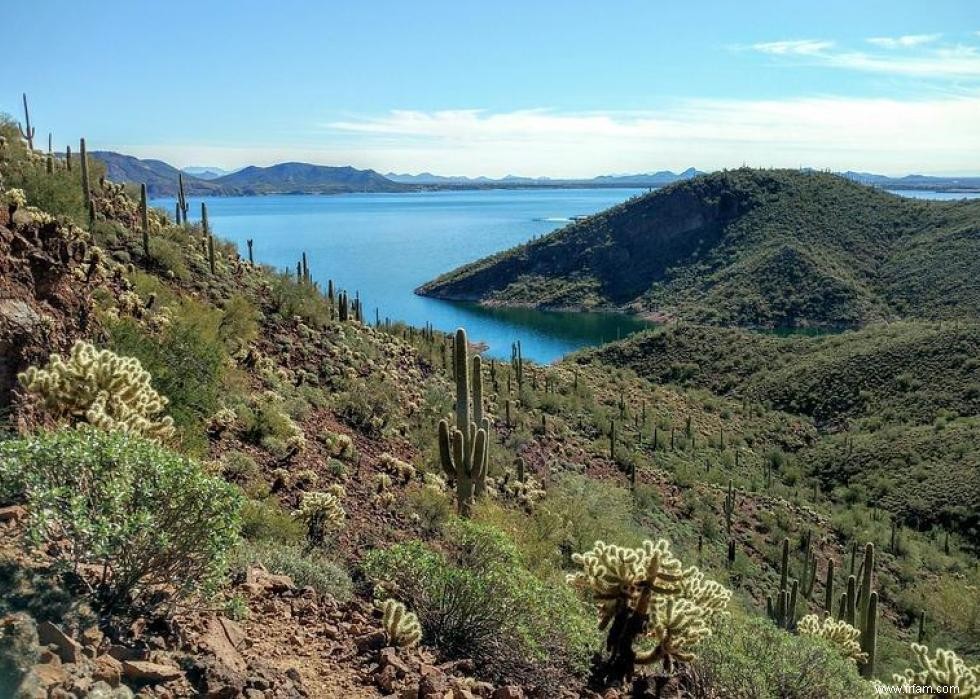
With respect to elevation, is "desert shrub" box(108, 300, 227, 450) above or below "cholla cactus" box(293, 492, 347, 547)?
above

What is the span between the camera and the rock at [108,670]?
14.4 feet

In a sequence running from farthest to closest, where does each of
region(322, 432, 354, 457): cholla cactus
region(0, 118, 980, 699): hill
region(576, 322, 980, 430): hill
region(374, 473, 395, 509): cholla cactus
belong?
region(576, 322, 980, 430): hill → region(322, 432, 354, 457): cholla cactus → region(374, 473, 395, 509): cholla cactus → region(0, 118, 980, 699): hill

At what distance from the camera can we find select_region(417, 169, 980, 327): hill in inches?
3004

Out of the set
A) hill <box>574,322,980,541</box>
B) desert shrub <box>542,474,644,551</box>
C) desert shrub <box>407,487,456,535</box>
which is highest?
desert shrub <box>407,487,456,535</box>

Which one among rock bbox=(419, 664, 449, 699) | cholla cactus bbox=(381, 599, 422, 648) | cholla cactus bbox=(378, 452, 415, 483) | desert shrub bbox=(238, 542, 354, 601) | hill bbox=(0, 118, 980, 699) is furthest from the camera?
cholla cactus bbox=(378, 452, 415, 483)

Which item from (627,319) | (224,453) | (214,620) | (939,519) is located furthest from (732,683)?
(627,319)

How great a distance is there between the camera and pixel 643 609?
7848 millimetres

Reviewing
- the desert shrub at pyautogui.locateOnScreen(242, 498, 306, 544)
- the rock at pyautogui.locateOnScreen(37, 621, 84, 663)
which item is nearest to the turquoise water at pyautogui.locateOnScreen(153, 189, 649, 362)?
the desert shrub at pyautogui.locateOnScreen(242, 498, 306, 544)

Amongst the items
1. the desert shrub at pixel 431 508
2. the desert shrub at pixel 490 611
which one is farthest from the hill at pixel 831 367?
the desert shrub at pixel 490 611

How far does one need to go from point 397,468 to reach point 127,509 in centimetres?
984

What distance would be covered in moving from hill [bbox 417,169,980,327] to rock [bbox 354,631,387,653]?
234ft

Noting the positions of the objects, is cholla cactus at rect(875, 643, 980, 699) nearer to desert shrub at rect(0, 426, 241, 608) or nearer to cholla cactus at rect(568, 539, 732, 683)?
cholla cactus at rect(568, 539, 732, 683)

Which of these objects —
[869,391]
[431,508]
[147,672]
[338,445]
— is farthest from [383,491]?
[869,391]

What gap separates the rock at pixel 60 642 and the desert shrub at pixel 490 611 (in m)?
3.47
